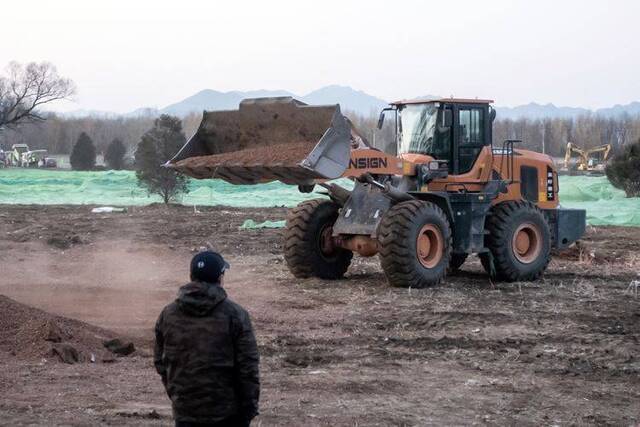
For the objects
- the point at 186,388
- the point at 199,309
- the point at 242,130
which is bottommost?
the point at 186,388

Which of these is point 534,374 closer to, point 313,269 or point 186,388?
point 186,388

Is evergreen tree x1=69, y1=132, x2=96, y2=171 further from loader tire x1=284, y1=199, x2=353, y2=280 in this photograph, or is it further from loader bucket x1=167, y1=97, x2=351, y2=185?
loader bucket x1=167, y1=97, x2=351, y2=185

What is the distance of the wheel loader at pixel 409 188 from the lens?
551 inches

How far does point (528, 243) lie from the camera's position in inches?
651

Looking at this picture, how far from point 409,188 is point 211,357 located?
1064 cm

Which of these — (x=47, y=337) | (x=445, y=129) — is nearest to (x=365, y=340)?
(x=47, y=337)

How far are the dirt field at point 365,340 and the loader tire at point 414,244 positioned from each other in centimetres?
25

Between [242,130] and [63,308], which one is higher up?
[242,130]

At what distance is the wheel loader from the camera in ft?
45.9

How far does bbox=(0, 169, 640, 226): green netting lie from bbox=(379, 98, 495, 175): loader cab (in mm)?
12949

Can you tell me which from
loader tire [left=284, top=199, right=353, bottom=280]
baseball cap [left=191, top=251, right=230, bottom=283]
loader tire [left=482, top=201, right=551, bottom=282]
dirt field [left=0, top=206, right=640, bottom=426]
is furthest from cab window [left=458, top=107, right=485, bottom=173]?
baseball cap [left=191, top=251, right=230, bottom=283]

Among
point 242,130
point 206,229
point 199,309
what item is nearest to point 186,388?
point 199,309

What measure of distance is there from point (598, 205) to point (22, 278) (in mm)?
19286

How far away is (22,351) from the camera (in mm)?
10266
